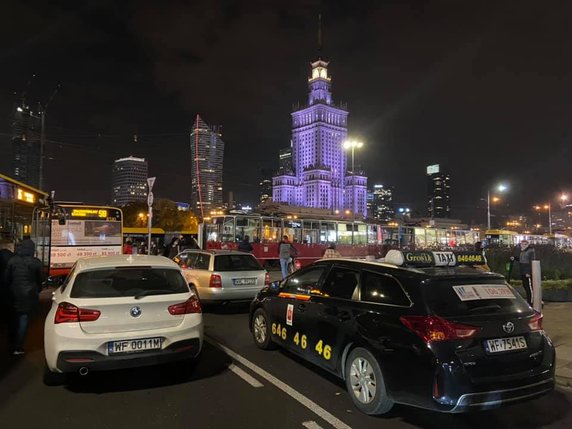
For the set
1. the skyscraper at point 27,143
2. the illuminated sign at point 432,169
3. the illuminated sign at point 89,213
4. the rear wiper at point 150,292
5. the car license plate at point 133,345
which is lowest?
the car license plate at point 133,345

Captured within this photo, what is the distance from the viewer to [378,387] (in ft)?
14.8

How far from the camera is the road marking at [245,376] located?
18.2 feet

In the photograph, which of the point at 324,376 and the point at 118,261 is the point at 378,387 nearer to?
the point at 324,376

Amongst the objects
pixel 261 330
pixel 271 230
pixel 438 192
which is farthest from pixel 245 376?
pixel 438 192

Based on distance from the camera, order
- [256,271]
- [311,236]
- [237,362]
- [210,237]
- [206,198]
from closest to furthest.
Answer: [237,362]
[256,271]
[210,237]
[311,236]
[206,198]

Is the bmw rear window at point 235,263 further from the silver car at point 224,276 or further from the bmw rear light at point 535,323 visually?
the bmw rear light at point 535,323

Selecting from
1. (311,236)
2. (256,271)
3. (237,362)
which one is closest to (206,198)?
(311,236)

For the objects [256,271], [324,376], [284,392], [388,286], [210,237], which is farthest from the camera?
[210,237]

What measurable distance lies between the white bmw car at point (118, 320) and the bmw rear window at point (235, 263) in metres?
4.54

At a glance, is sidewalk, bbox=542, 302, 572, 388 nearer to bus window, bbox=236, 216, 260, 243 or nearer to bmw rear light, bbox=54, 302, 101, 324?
bmw rear light, bbox=54, 302, 101, 324

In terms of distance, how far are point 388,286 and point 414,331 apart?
0.71 meters

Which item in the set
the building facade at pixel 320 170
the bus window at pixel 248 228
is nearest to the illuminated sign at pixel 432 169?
the building facade at pixel 320 170

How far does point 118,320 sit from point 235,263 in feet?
18.6

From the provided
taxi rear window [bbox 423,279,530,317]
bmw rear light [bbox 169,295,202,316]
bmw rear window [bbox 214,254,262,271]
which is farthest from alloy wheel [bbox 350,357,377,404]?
bmw rear window [bbox 214,254,262,271]
